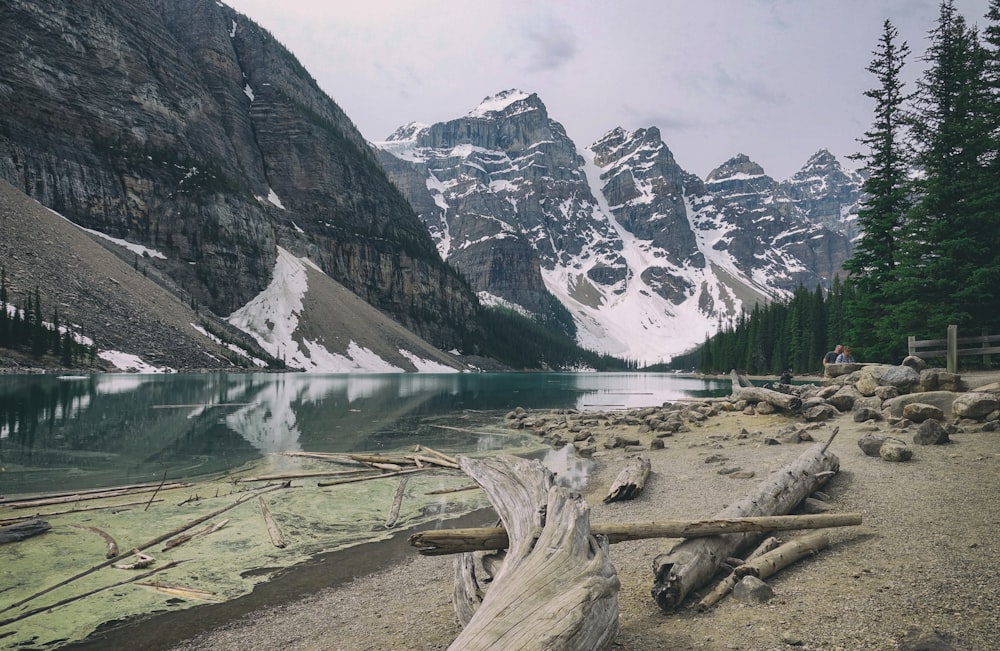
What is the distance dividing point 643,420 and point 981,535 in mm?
22278

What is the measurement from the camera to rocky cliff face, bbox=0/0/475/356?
109 meters

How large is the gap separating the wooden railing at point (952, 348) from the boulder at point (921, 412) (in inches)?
215

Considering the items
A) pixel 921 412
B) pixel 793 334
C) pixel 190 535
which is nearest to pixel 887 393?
pixel 921 412

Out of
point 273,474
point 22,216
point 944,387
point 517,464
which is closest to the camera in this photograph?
point 517,464

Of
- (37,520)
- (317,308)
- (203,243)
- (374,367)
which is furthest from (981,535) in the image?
(203,243)

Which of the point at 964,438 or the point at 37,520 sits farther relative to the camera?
the point at 964,438

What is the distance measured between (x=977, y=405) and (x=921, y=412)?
1.19m

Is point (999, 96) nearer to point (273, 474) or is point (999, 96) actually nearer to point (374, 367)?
point (273, 474)

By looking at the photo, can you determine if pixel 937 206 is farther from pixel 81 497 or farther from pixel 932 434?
pixel 81 497

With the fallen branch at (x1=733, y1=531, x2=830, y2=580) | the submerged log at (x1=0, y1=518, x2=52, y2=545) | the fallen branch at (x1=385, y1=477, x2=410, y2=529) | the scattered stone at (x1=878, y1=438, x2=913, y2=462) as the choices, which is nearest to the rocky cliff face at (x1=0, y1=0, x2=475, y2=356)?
the fallen branch at (x1=385, y1=477, x2=410, y2=529)

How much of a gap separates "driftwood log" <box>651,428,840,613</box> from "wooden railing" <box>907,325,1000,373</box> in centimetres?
1304

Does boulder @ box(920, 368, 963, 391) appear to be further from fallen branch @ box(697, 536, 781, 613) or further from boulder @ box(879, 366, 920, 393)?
fallen branch @ box(697, 536, 781, 613)

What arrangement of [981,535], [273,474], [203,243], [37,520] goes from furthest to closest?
[203,243] → [273,474] → [37,520] → [981,535]

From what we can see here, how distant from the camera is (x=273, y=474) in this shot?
55.1 ft
